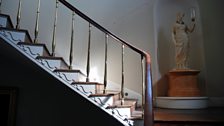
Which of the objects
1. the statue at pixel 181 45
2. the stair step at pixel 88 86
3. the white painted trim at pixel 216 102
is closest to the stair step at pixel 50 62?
the stair step at pixel 88 86

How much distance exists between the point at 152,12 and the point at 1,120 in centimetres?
361

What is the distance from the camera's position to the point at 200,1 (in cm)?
434

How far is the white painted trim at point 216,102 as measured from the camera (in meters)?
3.93

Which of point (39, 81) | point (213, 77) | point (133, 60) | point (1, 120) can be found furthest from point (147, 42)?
point (1, 120)

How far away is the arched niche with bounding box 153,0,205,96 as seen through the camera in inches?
166

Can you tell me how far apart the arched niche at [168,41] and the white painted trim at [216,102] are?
0.75 ft

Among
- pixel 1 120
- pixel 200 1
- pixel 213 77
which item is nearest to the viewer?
pixel 1 120

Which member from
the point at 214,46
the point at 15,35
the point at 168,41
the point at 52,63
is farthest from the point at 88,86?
the point at 214,46

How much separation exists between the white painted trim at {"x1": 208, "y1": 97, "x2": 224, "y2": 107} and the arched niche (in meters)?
0.23

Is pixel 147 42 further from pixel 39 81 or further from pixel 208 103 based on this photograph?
pixel 39 81

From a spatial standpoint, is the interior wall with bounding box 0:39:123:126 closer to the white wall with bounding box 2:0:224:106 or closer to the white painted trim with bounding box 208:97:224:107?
the white wall with bounding box 2:0:224:106

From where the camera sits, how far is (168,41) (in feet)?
14.5

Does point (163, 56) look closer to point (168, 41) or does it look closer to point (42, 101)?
point (168, 41)

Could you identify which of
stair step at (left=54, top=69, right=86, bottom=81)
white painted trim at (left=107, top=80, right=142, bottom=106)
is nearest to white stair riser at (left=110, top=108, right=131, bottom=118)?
stair step at (left=54, top=69, right=86, bottom=81)
